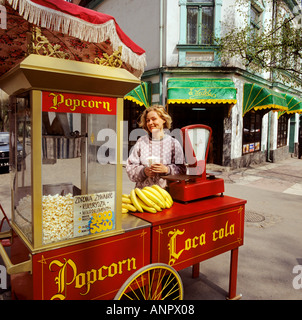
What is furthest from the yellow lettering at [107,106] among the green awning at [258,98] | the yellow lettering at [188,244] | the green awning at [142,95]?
the green awning at [258,98]

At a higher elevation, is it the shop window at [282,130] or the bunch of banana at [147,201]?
the shop window at [282,130]

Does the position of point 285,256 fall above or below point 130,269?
below

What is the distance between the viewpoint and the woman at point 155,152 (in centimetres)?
301

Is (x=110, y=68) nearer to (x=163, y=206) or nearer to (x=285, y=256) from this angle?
(x=163, y=206)

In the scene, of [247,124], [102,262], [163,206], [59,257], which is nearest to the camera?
[59,257]

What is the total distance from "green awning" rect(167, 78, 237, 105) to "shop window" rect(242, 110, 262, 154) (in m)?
2.43

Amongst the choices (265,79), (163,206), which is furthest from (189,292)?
(265,79)

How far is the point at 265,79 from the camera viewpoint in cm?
1294

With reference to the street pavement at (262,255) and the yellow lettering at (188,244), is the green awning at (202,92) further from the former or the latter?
the yellow lettering at (188,244)

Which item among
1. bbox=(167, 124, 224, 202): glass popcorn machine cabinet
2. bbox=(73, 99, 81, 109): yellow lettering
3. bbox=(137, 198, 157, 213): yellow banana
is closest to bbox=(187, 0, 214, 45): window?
bbox=(167, 124, 224, 202): glass popcorn machine cabinet

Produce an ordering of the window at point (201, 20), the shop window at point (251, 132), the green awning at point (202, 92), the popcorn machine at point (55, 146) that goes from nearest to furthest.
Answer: the popcorn machine at point (55, 146)
the green awning at point (202, 92)
the window at point (201, 20)
the shop window at point (251, 132)

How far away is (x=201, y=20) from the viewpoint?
10430 millimetres

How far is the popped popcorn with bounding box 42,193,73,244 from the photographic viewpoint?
1.88 metres
